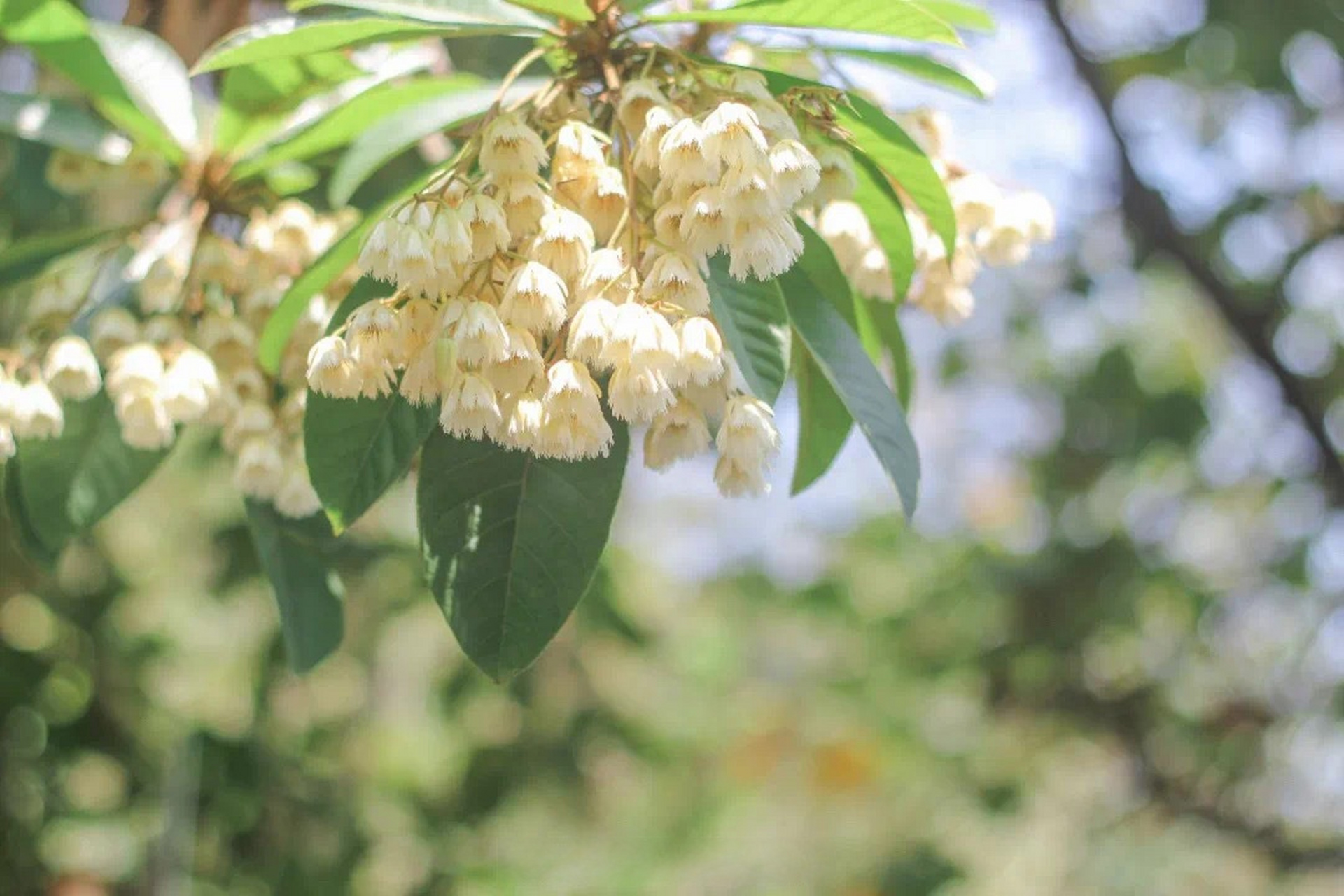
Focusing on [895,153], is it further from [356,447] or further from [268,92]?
[268,92]

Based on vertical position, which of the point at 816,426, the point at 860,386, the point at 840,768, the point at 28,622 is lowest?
the point at 840,768

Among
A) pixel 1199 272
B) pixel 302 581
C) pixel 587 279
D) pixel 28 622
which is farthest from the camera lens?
pixel 1199 272

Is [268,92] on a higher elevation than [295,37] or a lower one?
lower

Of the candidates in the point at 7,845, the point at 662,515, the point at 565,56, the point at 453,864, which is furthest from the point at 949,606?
the point at 662,515

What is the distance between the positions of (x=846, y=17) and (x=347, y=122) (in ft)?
2.17

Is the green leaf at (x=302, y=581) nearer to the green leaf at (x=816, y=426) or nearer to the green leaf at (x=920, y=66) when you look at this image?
the green leaf at (x=816, y=426)

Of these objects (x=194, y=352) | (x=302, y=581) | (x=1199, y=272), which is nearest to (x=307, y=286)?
(x=194, y=352)

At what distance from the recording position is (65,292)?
1393 millimetres

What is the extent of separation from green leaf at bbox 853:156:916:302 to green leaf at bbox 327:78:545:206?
346 millimetres

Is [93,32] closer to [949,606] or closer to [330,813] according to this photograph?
[330,813]

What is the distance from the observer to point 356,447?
1055 millimetres

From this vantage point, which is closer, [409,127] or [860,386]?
[860,386]

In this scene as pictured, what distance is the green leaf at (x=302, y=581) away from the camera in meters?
1.30

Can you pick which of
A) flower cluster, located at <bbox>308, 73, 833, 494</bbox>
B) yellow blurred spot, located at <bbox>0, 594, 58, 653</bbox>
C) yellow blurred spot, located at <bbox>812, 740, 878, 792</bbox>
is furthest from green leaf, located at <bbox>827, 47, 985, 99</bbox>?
yellow blurred spot, located at <bbox>812, 740, 878, 792</bbox>
